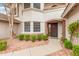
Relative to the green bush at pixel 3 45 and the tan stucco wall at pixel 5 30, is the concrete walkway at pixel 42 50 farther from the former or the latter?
the tan stucco wall at pixel 5 30

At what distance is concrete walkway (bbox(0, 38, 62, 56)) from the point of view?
5.07 meters

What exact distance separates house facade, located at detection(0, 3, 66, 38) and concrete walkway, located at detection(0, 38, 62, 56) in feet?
0.83

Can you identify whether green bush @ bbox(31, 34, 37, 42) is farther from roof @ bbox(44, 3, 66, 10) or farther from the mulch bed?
roof @ bbox(44, 3, 66, 10)

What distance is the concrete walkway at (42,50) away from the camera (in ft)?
16.6

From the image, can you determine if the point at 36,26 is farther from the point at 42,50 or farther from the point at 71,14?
the point at 71,14

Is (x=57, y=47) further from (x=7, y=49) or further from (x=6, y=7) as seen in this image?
(x=6, y=7)

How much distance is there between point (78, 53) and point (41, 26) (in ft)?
4.47

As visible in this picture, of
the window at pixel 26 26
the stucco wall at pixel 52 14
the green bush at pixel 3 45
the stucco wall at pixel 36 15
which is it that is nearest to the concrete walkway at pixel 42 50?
the green bush at pixel 3 45

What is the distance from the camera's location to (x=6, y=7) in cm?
491

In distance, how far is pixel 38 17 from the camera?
16.6 feet

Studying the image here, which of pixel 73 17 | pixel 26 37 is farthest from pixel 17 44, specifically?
pixel 73 17

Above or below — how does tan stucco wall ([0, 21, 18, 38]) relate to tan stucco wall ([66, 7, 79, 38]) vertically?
below

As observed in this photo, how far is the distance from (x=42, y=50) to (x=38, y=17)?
1.01m

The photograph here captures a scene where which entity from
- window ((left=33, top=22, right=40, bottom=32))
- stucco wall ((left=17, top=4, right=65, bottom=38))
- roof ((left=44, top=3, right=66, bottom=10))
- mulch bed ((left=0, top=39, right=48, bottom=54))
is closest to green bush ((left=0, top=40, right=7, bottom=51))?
mulch bed ((left=0, top=39, right=48, bottom=54))
